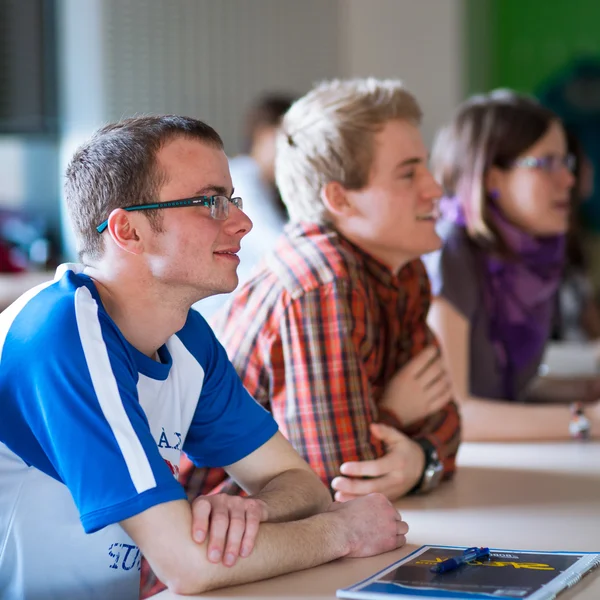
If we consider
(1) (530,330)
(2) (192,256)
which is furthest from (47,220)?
(2) (192,256)

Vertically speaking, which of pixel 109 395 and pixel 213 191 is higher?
pixel 213 191

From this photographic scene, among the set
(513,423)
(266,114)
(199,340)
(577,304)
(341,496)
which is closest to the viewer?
(199,340)

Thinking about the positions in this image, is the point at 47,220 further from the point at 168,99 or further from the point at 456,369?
the point at 456,369

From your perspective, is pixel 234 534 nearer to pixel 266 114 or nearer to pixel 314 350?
pixel 314 350

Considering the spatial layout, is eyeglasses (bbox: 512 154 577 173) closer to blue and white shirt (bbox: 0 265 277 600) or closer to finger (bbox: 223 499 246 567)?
blue and white shirt (bbox: 0 265 277 600)

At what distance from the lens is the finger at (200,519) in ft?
3.70

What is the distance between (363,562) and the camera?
1.23m

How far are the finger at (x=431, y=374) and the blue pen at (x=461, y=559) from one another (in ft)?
2.00

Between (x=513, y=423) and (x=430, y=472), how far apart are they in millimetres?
543

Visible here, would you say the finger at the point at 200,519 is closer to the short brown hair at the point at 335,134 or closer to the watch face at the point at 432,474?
the watch face at the point at 432,474

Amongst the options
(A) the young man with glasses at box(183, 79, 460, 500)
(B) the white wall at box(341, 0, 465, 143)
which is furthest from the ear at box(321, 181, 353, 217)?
(B) the white wall at box(341, 0, 465, 143)

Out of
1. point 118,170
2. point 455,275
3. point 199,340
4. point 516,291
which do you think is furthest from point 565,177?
point 118,170

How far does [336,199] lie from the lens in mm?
1833

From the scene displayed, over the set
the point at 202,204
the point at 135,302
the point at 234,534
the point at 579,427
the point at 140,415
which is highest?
the point at 202,204
